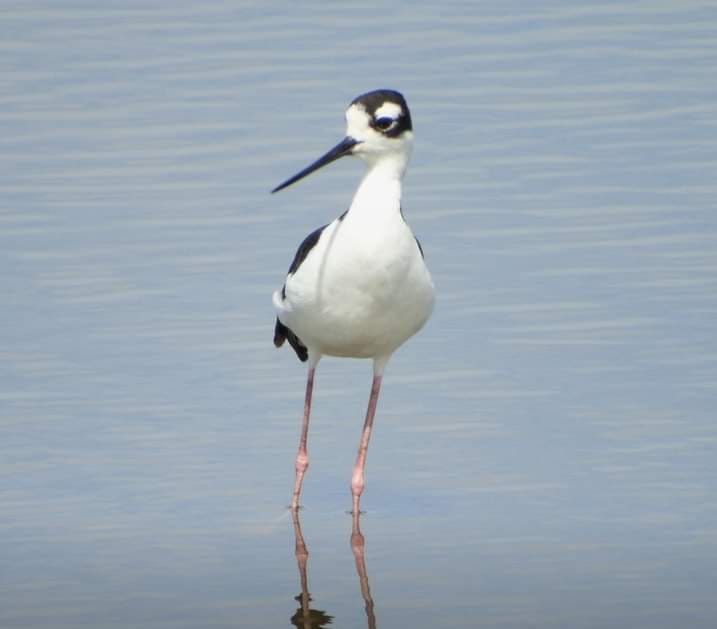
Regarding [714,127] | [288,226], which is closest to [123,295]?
[288,226]

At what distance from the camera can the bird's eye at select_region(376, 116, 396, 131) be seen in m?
9.88

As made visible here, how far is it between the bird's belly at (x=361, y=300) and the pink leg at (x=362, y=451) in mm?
318

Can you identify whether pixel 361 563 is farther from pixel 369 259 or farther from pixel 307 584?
pixel 369 259

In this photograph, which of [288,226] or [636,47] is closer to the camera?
[288,226]

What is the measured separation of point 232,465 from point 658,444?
1.93 m

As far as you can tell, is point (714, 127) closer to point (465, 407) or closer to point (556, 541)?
point (465, 407)

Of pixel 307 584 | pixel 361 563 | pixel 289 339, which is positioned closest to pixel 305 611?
pixel 307 584

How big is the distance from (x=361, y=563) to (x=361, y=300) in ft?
4.04

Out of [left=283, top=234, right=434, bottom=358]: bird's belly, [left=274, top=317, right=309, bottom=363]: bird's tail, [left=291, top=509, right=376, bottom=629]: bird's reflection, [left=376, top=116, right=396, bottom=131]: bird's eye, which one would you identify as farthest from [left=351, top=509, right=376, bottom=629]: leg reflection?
[left=376, top=116, right=396, bottom=131]: bird's eye

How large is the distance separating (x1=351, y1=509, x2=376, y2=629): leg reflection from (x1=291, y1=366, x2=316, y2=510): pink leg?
0.33 metres

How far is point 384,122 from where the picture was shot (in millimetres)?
9883

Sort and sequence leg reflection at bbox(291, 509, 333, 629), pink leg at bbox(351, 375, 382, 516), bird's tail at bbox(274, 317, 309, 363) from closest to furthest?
leg reflection at bbox(291, 509, 333, 629) → pink leg at bbox(351, 375, 382, 516) → bird's tail at bbox(274, 317, 309, 363)

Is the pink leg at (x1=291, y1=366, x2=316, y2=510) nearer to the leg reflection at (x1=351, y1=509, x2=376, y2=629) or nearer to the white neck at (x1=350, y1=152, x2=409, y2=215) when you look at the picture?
the leg reflection at (x1=351, y1=509, x2=376, y2=629)

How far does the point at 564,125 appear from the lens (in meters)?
15.7
